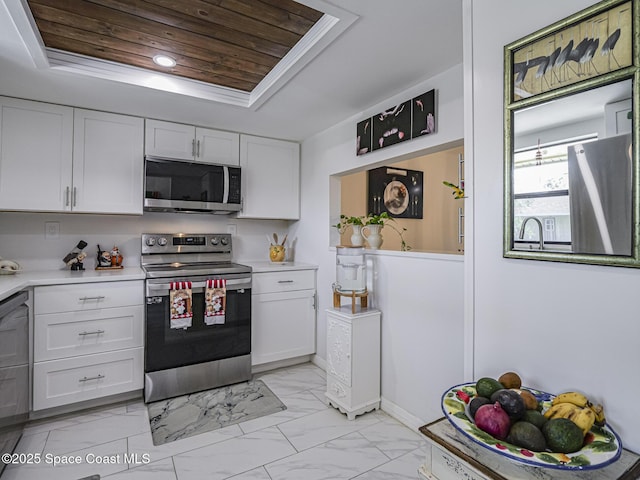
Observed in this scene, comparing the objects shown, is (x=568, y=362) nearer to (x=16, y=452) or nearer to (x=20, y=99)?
(x=16, y=452)

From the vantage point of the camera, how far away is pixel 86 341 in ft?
7.70

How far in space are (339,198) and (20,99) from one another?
96.2 inches

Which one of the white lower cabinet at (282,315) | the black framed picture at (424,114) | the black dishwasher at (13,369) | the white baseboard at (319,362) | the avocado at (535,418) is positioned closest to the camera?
the avocado at (535,418)

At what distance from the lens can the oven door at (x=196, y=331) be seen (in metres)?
2.51

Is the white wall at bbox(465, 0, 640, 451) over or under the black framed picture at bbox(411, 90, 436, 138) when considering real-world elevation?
under

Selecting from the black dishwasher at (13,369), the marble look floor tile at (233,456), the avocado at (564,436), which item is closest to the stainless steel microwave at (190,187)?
the black dishwasher at (13,369)

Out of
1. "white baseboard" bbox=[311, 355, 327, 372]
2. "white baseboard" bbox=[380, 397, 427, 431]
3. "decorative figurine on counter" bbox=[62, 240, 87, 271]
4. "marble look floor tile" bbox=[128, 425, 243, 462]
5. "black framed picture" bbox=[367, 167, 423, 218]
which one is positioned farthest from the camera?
"black framed picture" bbox=[367, 167, 423, 218]

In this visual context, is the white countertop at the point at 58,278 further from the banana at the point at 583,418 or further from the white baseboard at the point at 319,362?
the banana at the point at 583,418

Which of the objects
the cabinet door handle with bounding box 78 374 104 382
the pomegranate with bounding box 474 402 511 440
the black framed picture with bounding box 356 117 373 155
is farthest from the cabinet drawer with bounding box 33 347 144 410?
the pomegranate with bounding box 474 402 511 440

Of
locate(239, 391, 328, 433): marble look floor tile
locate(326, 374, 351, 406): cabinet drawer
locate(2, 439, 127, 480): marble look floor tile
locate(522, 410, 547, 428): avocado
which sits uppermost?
locate(522, 410, 547, 428): avocado

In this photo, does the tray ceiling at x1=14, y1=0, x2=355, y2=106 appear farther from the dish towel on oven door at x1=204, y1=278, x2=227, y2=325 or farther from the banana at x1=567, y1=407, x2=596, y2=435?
the banana at x1=567, y1=407, x2=596, y2=435

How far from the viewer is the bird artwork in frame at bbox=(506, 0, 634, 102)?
3.02 feet

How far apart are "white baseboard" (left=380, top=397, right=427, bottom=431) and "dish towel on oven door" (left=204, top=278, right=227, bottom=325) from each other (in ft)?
4.48

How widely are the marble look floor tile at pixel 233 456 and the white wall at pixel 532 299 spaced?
4.21ft
